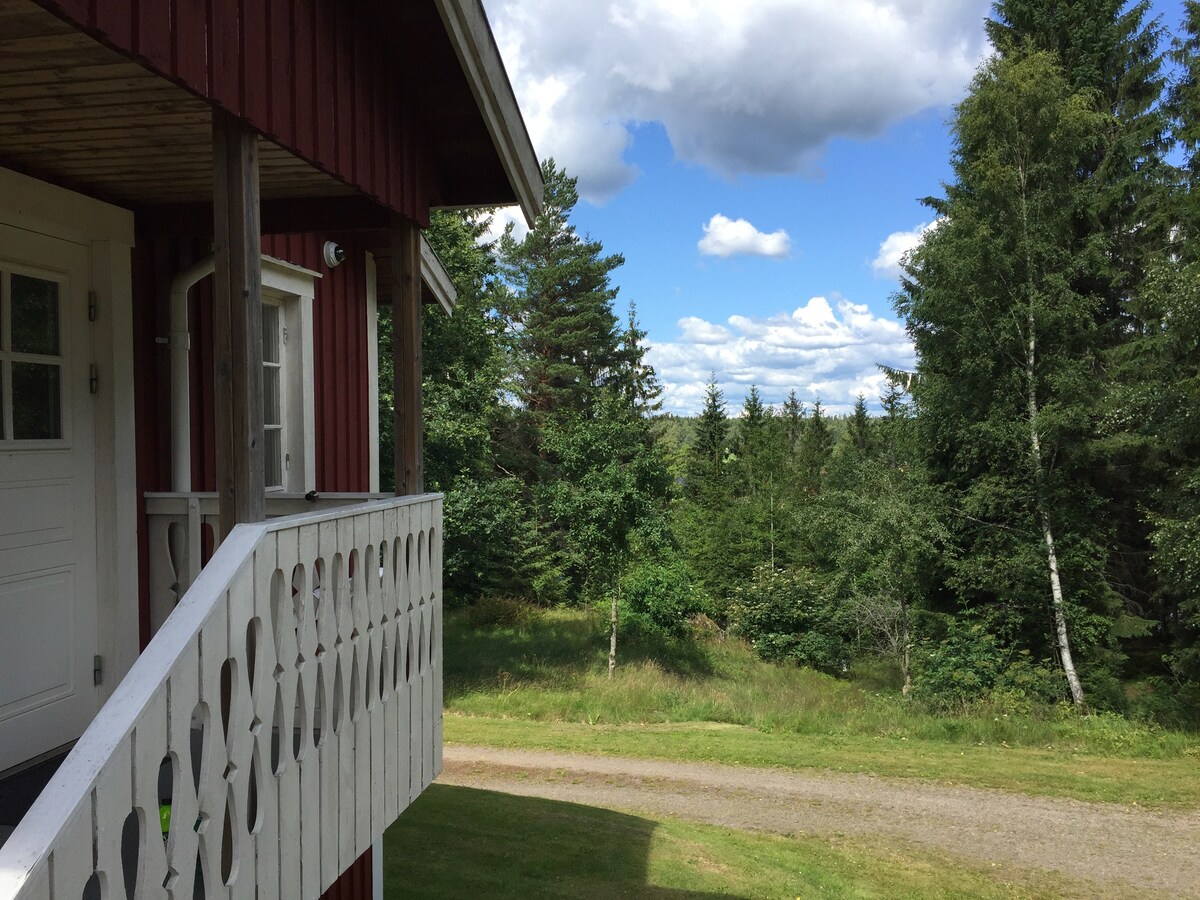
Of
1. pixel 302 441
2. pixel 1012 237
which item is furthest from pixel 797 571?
pixel 302 441

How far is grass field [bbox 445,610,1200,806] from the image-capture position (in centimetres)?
1173

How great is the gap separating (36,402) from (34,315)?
1.18 ft

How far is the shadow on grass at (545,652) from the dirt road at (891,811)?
5798mm

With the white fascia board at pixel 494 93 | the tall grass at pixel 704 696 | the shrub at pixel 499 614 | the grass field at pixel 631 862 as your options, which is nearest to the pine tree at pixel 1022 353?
the tall grass at pixel 704 696

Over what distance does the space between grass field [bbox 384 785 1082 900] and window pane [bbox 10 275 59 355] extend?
4.80 meters

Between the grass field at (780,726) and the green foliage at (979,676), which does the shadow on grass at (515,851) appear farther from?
the green foliage at (979,676)

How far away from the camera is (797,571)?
2588cm

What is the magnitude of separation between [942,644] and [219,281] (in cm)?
1771

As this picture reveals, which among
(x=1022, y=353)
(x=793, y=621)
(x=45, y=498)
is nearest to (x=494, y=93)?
(x=45, y=498)

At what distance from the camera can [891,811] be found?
9992 mm

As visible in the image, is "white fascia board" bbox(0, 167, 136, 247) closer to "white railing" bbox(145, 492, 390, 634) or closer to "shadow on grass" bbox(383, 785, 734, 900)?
"white railing" bbox(145, 492, 390, 634)

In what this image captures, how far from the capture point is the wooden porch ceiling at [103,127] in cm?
235

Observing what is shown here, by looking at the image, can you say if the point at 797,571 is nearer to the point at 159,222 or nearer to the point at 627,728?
the point at 627,728

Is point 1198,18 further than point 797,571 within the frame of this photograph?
No
